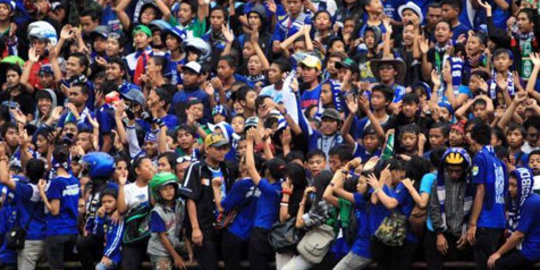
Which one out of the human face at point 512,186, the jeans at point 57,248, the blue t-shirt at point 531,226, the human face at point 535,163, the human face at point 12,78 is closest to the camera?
the blue t-shirt at point 531,226

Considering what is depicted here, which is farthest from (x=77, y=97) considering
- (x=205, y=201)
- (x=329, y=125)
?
(x=329, y=125)

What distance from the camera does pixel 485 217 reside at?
56.7 feet

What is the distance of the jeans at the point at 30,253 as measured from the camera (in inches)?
800

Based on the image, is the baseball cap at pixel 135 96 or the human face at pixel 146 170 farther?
the baseball cap at pixel 135 96

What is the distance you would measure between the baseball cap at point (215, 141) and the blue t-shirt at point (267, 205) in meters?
0.77

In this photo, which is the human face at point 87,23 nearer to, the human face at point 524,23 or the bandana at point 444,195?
the human face at point 524,23

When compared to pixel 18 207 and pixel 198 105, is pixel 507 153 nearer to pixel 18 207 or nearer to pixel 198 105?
pixel 198 105

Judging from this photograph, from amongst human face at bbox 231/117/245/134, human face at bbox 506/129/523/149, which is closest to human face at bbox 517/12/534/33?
human face at bbox 506/129/523/149

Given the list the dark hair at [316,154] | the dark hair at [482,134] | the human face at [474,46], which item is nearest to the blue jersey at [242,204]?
the dark hair at [316,154]

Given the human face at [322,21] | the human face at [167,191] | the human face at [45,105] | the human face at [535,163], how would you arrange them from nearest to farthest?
the human face at [535,163]
the human face at [167,191]
the human face at [322,21]
the human face at [45,105]

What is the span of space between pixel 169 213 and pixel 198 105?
7.83ft

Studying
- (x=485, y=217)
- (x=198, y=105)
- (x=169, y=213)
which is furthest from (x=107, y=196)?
(x=485, y=217)

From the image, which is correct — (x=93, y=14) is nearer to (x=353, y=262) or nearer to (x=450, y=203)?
(x=353, y=262)

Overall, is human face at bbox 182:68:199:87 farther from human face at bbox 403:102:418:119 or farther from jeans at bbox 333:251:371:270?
jeans at bbox 333:251:371:270
